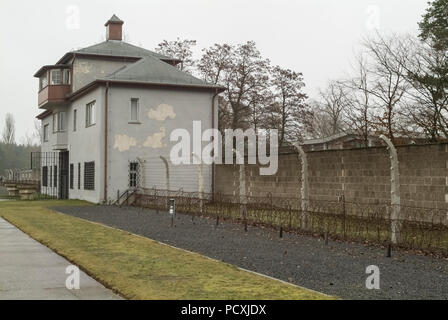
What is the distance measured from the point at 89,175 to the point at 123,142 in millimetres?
2957

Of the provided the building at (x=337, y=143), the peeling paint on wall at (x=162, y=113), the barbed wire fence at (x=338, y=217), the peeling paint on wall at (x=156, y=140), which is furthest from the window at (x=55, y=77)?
the building at (x=337, y=143)

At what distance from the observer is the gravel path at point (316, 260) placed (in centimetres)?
771

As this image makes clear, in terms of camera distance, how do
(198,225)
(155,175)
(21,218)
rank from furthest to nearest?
(155,175) → (21,218) → (198,225)

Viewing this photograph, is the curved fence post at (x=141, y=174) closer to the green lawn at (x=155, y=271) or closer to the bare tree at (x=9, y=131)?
the green lawn at (x=155, y=271)

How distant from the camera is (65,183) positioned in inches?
1422

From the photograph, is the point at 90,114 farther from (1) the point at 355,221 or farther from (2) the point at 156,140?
(1) the point at 355,221

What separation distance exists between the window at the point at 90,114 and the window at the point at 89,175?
2061mm

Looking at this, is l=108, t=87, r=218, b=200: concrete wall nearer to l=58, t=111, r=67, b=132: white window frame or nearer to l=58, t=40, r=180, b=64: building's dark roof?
l=58, t=40, r=180, b=64: building's dark roof

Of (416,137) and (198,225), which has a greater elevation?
(416,137)

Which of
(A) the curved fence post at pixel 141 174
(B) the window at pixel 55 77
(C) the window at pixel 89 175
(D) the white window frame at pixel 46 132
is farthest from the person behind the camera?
(D) the white window frame at pixel 46 132

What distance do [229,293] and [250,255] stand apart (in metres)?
3.65

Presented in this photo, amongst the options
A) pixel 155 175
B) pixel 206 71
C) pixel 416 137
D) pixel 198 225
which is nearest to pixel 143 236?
pixel 198 225

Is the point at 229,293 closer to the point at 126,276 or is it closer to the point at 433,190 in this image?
the point at 126,276

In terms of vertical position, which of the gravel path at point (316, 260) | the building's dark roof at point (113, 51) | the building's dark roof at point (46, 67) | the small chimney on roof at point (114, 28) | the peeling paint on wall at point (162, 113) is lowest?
the gravel path at point (316, 260)
